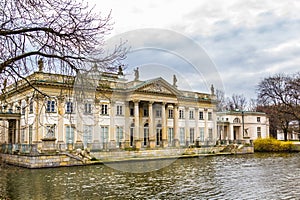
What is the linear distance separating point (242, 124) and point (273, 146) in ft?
46.3

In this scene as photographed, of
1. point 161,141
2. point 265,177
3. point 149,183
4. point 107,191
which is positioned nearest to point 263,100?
point 161,141

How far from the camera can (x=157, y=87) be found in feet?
131

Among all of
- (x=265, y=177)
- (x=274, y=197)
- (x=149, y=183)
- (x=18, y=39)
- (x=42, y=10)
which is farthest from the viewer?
(x=265, y=177)

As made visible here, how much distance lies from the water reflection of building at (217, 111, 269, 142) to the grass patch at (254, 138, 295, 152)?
10.7 m

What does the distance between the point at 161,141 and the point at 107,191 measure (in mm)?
28567

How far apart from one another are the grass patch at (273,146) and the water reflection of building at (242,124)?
10.7m

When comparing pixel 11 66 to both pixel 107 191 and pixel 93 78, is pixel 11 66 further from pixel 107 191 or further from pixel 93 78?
pixel 107 191

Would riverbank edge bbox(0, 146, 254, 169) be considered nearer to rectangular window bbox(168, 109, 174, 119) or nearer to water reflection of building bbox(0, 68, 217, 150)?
water reflection of building bbox(0, 68, 217, 150)

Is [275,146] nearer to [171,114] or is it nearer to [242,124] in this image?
[242,124]

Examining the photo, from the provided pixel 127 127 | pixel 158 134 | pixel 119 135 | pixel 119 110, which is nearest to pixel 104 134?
pixel 119 135

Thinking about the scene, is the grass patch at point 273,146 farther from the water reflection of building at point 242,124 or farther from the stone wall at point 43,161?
the stone wall at point 43,161

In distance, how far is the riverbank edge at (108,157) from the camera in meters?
24.4

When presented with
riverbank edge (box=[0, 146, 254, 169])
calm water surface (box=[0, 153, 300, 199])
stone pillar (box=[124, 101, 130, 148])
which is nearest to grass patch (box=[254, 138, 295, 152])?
riverbank edge (box=[0, 146, 254, 169])

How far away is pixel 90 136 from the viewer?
36.1 metres
